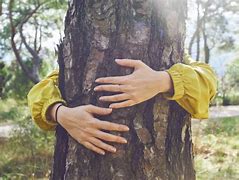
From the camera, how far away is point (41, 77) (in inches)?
657

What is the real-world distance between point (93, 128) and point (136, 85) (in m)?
0.23

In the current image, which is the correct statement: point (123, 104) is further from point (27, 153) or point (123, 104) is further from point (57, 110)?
point (27, 153)

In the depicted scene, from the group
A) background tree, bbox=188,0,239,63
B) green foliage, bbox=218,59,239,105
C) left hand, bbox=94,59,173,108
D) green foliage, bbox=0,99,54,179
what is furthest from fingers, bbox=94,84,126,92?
green foliage, bbox=218,59,239,105

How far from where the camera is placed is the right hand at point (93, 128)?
1.83 m

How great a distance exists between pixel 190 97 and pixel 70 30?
56 centimetres

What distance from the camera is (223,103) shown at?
15.2 metres

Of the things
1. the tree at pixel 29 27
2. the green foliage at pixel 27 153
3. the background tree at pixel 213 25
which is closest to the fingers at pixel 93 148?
the green foliage at pixel 27 153

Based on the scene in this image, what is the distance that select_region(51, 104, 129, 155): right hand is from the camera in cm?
183

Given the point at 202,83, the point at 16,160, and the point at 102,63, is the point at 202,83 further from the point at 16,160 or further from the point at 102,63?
the point at 16,160

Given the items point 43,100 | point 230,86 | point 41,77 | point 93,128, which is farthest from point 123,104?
point 230,86

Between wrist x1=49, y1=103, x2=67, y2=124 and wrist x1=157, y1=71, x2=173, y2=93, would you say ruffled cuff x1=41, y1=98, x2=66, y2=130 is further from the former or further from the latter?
wrist x1=157, y1=71, x2=173, y2=93

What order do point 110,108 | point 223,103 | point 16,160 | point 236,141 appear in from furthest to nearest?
point 223,103, point 236,141, point 16,160, point 110,108

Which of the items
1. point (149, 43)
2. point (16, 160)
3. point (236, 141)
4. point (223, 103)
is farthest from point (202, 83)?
point (223, 103)

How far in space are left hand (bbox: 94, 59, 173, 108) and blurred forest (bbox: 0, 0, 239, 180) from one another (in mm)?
507
